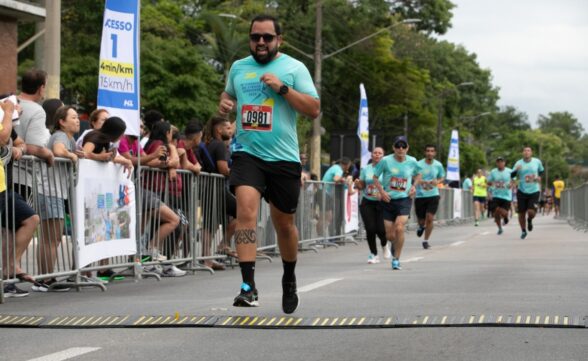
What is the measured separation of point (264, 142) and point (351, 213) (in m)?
16.9

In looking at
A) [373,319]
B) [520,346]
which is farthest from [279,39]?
[520,346]

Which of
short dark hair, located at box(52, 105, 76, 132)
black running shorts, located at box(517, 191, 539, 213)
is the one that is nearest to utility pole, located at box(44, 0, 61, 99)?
short dark hair, located at box(52, 105, 76, 132)

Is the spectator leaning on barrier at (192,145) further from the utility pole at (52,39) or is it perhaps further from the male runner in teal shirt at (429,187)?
the male runner in teal shirt at (429,187)

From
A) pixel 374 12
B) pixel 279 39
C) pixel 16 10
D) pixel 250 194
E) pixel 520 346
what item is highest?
pixel 374 12

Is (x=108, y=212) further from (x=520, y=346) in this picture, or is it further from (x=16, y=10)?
(x=16, y=10)

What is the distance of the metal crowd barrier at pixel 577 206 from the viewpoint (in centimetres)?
3350

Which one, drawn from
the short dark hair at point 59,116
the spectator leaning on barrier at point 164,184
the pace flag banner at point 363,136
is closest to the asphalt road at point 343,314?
the spectator leaning on barrier at point 164,184

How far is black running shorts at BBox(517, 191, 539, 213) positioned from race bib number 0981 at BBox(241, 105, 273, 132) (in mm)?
18509

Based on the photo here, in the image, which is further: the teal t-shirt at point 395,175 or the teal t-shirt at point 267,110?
the teal t-shirt at point 395,175

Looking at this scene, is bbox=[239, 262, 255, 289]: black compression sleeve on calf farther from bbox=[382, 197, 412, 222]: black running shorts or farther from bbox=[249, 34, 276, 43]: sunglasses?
bbox=[382, 197, 412, 222]: black running shorts

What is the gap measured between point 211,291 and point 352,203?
14.5 metres

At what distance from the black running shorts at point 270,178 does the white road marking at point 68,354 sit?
215cm

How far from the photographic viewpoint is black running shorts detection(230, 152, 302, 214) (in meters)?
8.71

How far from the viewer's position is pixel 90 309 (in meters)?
9.35
